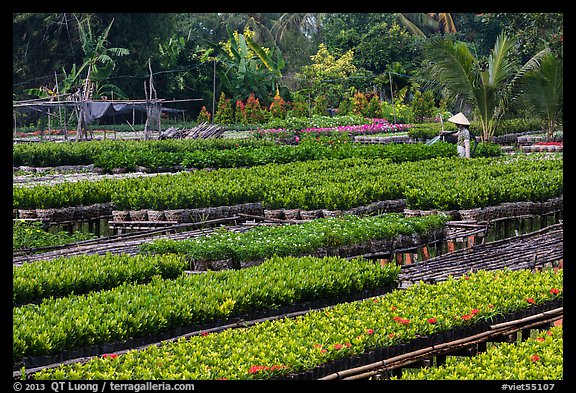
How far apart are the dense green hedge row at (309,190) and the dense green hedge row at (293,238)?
169 centimetres

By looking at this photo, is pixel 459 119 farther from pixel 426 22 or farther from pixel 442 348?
pixel 426 22

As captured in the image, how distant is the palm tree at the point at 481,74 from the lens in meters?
25.4

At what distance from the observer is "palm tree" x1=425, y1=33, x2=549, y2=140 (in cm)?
2541

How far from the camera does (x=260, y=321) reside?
8406mm

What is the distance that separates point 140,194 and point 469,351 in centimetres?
859

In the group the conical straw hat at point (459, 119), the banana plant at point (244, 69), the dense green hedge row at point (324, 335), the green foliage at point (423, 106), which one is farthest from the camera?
the green foliage at point (423, 106)

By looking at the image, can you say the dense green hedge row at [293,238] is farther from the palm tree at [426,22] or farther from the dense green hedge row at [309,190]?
the palm tree at [426,22]

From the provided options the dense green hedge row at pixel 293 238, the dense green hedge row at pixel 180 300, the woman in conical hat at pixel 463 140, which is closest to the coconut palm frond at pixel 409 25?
the woman in conical hat at pixel 463 140

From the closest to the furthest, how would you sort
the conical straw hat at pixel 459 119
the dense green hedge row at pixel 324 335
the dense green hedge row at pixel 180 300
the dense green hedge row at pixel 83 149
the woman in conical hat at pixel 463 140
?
the dense green hedge row at pixel 324 335 < the dense green hedge row at pixel 180 300 < the conical straw hat at pixel 459 119 < the woman in conical hat at pixel 463 140 < the dense green hedge row at pixel 83 149

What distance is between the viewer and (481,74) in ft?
85.6

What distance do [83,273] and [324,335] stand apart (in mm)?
3383

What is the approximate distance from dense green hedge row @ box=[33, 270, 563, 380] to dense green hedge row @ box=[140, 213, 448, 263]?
2541mm
